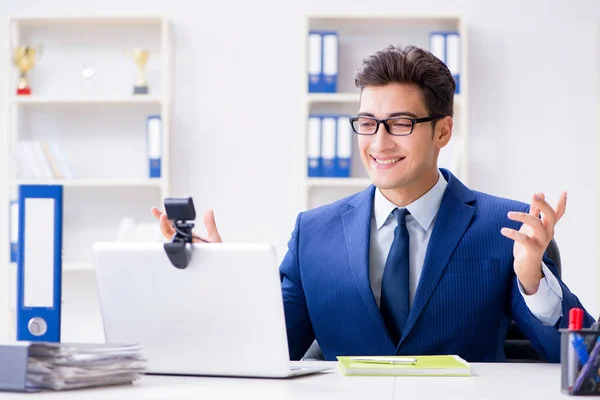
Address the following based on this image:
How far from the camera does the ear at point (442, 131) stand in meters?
2.30

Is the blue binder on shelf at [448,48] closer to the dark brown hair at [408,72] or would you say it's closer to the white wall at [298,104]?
the white wall at [298,104]

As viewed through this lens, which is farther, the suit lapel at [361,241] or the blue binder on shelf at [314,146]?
the blue binder on shelf at [314,146]

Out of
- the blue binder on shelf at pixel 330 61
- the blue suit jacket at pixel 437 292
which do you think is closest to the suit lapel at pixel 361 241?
the blue suit jacket at pixel 437 292

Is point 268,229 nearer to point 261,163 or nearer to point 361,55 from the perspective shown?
point 261,163

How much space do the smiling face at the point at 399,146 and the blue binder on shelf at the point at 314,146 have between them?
1.83 meters

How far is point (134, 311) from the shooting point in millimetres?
1565

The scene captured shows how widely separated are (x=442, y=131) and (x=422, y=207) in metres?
0.23

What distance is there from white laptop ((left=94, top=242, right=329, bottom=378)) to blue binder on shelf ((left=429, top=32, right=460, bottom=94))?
2.78m

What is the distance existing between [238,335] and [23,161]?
299cm

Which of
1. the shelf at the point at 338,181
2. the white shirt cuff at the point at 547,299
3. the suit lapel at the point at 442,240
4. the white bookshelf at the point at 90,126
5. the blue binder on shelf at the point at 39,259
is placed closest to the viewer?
the blue binder on shelf at the point at 39,259

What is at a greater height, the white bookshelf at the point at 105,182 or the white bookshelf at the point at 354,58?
the white bookshelf at the point at 354,58

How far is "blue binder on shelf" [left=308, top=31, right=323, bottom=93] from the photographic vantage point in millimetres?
4140

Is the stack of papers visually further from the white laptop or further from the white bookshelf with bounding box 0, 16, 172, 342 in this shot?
the white bookshelf with bounding box 0, 16, 172, 342

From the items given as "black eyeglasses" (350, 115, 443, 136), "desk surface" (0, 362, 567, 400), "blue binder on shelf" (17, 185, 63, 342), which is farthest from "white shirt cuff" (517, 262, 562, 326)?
"blue binder on shelf" (17, 185, 63, 342)
